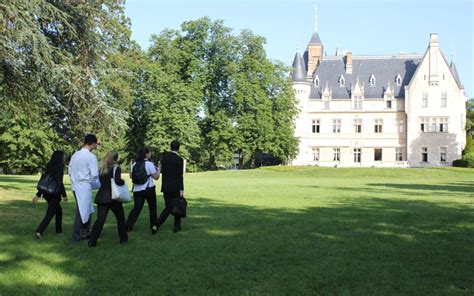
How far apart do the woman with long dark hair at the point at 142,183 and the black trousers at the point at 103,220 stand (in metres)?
1.14

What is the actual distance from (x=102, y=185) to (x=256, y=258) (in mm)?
3100

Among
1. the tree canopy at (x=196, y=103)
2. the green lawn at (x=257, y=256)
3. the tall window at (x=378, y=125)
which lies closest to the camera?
the green lawn at (x=257, y=256)

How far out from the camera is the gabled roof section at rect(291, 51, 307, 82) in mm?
75312

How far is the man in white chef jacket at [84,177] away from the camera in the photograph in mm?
9836

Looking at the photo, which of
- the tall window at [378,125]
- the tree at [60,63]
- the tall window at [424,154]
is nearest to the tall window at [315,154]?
the tall window at [378,125]

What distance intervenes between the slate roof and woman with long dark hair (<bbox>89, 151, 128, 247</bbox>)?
68.8m

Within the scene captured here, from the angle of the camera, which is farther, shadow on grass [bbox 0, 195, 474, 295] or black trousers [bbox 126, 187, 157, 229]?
black trousers [bbox 126, 187, 157, 229]

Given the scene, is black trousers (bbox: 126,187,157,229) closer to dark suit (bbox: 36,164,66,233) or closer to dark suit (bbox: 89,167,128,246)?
dark suit (bbox: 89,167,128,246)

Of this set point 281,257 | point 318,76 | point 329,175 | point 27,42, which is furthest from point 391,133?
point 281,257

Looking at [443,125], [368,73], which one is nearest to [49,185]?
[443,125]

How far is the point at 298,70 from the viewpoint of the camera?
2972 inches

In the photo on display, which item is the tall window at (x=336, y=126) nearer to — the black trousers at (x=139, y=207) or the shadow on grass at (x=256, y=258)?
the shadow on grass at (x=256, y=258)

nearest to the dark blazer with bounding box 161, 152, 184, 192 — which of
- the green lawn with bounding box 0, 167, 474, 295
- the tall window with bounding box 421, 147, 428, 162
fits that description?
the green lawn with bounding box 0, 167, 474, 295

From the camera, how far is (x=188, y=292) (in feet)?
21.3
